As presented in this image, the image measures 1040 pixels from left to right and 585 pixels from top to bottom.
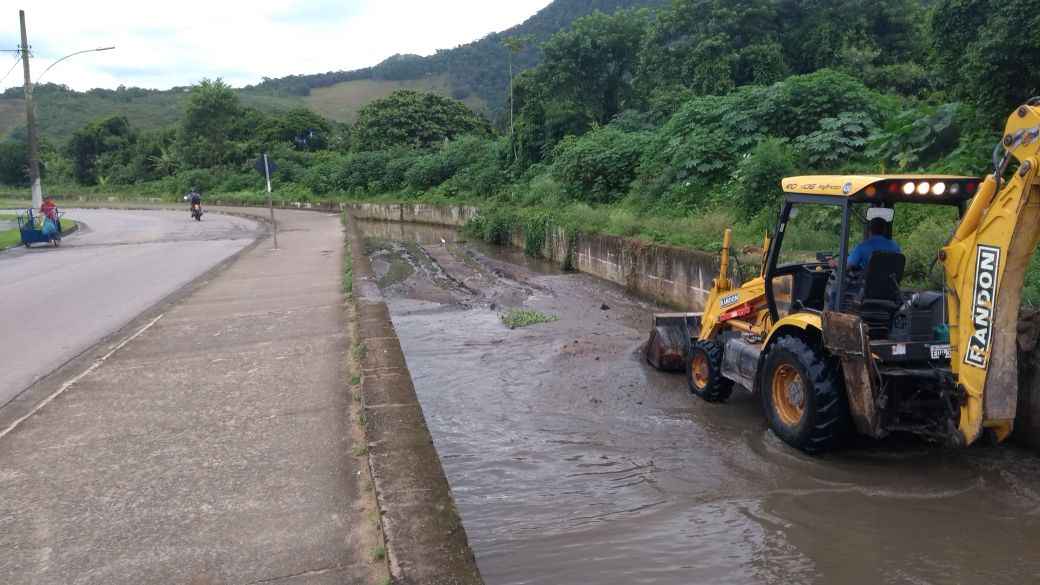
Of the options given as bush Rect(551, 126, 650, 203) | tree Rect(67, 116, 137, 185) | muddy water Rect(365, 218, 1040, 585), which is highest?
tree Rect(67, 116, 137, 185)

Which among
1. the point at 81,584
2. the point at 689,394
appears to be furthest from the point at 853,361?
the point at 81,584

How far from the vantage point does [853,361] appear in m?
5.68

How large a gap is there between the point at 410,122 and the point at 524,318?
42995mm

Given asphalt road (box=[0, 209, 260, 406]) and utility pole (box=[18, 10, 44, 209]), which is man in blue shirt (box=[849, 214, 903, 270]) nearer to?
asphalt road (box=[0, 209, 260, 406])

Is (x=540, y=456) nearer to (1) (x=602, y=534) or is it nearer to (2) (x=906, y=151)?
(1) (x=602, y=534)

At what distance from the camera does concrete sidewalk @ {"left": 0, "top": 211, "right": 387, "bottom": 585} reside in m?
3.93

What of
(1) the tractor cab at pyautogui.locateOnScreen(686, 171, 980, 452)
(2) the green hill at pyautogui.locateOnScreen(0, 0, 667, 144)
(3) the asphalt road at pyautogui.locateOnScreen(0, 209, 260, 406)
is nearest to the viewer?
(1) the tractor cab at pyautogui.locateOnScreen(686, 171, 980, 452)

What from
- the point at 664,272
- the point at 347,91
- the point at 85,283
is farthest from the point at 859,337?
the point at 347,91

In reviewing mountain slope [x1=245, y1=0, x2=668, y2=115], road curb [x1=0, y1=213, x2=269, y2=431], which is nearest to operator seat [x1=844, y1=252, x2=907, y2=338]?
road curb [x1=0, y1=213, x2=269, y2=431]

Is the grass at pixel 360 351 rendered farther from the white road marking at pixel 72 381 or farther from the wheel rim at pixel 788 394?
the wheel rim at pixel 788 394

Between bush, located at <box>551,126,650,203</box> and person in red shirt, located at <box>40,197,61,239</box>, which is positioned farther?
person in red shirt, located at <box>40,197,61,239</box>

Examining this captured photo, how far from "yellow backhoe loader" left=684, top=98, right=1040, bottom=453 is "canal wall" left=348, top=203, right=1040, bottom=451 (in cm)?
83

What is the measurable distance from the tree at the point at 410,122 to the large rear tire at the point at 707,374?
45.0 metres

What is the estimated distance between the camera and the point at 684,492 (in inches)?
230
